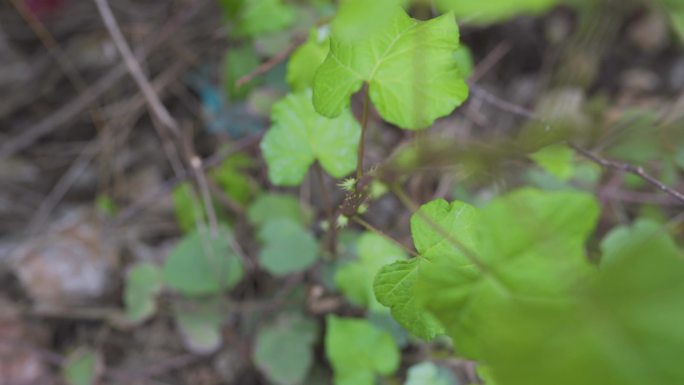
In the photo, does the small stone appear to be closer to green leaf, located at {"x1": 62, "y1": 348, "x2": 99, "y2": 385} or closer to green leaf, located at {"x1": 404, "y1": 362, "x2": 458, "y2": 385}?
green leaf, located at {"x1": 62, "y1": 348, "x2": 99, "y2": 385}

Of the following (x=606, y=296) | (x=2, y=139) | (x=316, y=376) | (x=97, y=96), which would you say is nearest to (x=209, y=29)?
(x=97, y=96)

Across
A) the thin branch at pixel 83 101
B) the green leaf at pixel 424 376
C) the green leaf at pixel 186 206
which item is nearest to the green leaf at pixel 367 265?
the green leaf at pixel 424 376

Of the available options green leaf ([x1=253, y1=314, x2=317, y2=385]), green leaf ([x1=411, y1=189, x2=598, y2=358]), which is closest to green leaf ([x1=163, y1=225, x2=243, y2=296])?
green leaf ([x1=253, y1=314, x2=317, y2=385])

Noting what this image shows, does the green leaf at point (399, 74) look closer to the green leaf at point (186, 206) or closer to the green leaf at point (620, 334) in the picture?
the green leaf at point (620, 334)

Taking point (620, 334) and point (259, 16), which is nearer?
point (620, 334)

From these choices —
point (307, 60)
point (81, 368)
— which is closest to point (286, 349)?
point (81, 368)

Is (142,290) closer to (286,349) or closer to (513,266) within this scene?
(286,349)
